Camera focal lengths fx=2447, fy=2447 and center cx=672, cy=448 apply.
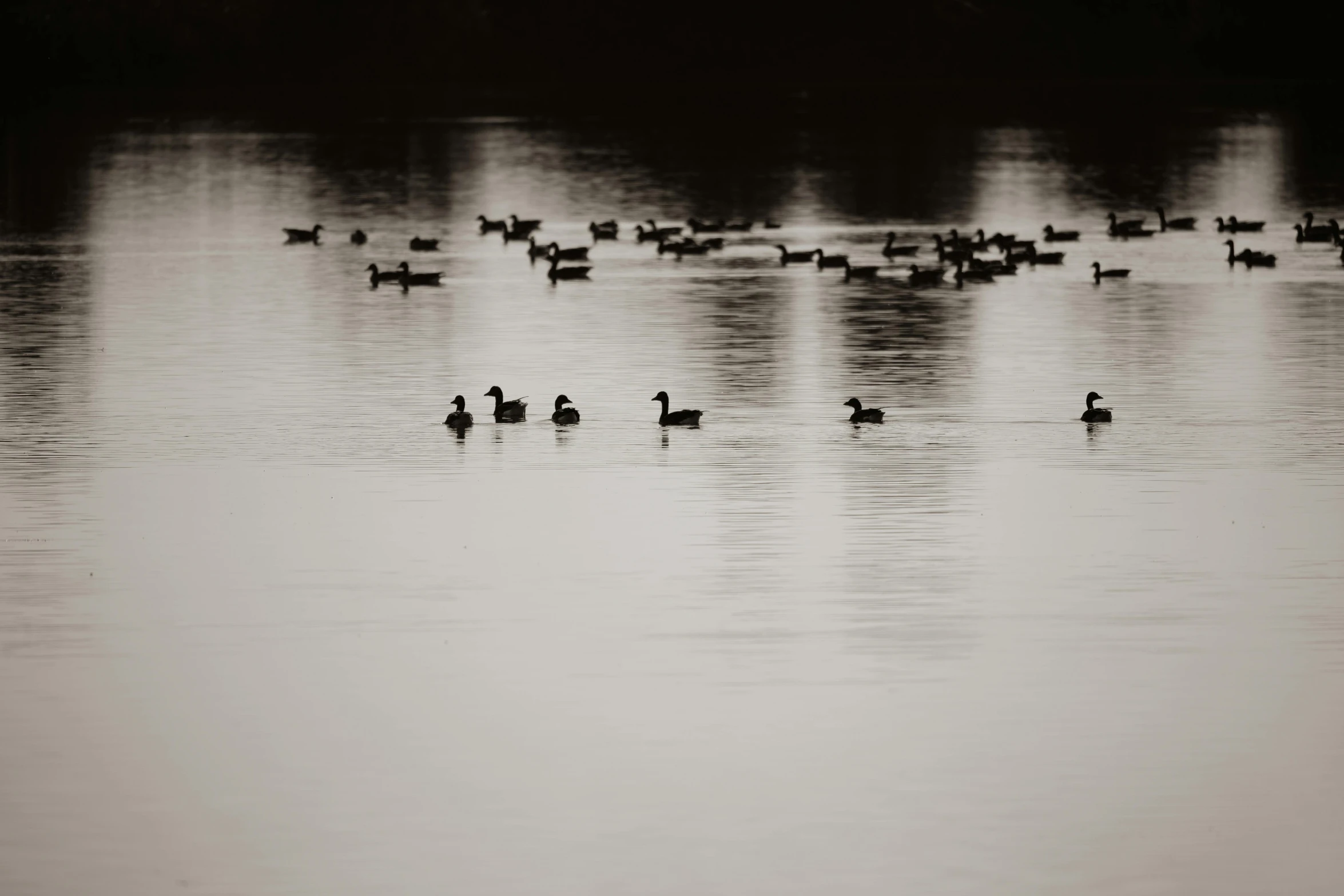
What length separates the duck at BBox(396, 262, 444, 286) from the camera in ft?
178

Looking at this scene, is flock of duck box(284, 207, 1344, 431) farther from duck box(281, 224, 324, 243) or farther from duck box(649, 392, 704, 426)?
duck box(649, 392, 704, 426)

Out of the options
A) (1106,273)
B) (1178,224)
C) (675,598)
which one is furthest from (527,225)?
(675,598)

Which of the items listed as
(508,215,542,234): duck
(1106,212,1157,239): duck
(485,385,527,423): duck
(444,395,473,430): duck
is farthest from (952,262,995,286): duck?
(444,395,473,430): duck

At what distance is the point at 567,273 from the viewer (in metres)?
55.9

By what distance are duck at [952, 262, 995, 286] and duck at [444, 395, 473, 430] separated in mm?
23282

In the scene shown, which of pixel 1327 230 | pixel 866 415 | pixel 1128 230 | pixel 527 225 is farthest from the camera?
pixel 527 225

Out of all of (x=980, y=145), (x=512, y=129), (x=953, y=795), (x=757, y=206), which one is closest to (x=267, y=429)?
(x=953, y=795)

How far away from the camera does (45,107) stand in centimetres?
17738

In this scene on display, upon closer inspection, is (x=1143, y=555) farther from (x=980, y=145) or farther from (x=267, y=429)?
(x=980, y=145)

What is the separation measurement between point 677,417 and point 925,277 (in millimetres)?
23122

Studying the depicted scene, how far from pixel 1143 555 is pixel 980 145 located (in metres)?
103

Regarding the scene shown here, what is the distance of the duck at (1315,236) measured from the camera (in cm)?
6425

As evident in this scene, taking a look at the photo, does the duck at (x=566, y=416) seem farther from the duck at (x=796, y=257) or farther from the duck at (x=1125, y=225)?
the duck at (x=1125, y=225)

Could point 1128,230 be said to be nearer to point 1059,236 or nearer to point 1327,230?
point 1059,236
